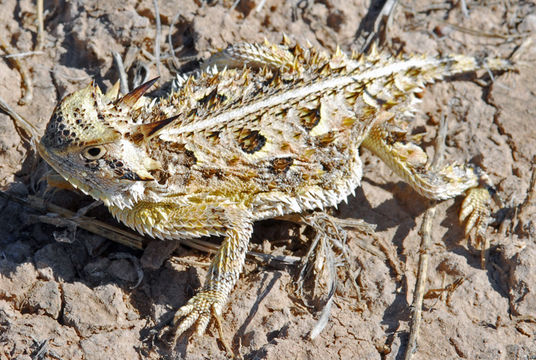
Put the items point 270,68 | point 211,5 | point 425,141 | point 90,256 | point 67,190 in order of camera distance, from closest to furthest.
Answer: point 90,256 < point 67,190 < point 270,68 < point 425,141 < point 211,5

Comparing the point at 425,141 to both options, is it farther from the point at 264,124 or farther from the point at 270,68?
the point at 264,124

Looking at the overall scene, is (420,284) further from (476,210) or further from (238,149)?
(238,149)

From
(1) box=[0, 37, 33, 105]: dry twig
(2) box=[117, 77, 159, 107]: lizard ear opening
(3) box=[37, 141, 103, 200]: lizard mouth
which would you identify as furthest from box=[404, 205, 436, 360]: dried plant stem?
(1) box=[0, 37, 33, 105]: dry twig

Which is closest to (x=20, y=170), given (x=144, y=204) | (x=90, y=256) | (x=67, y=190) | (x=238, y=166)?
(x=67, y=190)

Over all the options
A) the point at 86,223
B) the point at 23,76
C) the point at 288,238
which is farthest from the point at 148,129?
the point at 23,76

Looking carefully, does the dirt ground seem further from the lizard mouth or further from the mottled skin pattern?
the lizard mouth

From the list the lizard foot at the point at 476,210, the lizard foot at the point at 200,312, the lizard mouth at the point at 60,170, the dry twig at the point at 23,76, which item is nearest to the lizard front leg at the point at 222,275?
the lizard foot at the point at 200,312

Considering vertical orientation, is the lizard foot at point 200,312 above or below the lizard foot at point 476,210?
below

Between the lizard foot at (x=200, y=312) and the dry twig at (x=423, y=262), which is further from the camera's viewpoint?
the dry twig at (x=423, y=262)

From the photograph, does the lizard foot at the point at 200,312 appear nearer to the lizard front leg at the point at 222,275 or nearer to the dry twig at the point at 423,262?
the lizard front leg at the point at 222,275
